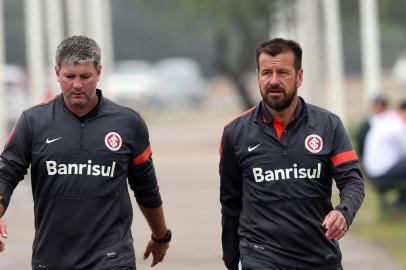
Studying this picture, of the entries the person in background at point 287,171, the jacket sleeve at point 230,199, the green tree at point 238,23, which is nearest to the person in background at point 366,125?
the jacket sleeve at point 230,199

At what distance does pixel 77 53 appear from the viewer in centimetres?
784

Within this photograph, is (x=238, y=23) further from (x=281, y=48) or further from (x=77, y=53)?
(x=77, y=53)

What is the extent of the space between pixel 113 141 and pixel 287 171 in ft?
3.18

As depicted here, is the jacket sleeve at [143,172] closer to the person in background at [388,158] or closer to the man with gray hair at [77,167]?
the man with gray hair at [77,167]

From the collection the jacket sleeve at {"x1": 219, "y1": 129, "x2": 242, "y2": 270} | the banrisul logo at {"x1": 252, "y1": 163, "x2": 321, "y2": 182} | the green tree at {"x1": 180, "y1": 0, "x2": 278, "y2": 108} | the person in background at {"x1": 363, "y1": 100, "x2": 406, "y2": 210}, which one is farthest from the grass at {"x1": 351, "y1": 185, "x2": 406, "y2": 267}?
the green tree at {"x1": 180, "y1": 0, "x2": 278, "y2": 108}

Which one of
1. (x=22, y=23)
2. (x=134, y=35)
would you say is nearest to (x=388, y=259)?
(x=22, y=23)

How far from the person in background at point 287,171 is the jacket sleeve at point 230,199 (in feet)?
0.04

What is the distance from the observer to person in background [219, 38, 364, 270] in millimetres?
7988

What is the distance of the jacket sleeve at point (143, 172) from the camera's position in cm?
814

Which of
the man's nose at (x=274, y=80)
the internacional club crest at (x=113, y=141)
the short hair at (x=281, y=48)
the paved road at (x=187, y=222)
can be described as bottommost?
the paved road at (x=187, y=222)

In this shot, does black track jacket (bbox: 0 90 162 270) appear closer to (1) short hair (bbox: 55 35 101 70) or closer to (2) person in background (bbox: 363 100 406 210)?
(1) short hair (bbox: 55 35 101 70)

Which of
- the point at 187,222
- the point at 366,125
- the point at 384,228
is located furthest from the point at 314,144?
the point at 187,222

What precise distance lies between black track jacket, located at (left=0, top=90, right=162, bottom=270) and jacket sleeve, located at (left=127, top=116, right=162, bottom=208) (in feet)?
0.06

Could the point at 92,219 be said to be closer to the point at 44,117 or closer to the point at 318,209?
the point at 44,117
